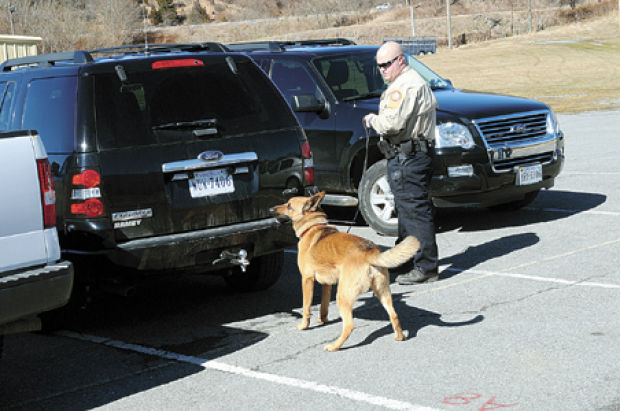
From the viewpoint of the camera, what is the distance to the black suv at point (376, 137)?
851cm

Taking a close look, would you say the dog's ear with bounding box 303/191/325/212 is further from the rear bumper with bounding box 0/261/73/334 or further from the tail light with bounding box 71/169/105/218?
the rear bumper with bounding box 0/261/73/334

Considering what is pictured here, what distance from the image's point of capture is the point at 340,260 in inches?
208

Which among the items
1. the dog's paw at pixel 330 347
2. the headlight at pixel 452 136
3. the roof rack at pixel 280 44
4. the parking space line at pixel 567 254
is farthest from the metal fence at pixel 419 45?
the dog's paw at pixel 330 347

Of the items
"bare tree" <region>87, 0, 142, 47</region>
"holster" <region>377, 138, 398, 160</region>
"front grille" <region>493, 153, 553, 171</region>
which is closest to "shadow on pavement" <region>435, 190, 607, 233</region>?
"front grille" <region>493, 153, 553, 171</region>

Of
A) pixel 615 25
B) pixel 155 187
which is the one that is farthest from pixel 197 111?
pixel 615 25

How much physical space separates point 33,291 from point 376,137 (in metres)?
5.24

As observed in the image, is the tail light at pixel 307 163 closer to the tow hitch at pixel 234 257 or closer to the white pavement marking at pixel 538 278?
the tow hitch at pixel 234 257

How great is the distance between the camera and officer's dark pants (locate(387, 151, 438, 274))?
6.86 m

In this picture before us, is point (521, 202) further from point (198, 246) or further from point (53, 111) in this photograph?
point (53, 111)

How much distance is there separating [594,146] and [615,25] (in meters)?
69.7

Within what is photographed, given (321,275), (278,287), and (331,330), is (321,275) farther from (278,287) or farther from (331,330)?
(278,287)

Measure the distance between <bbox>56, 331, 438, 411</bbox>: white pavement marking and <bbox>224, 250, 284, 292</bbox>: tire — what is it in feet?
4.25

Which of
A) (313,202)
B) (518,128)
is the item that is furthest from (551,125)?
(313,202)

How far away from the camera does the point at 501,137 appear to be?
8.81 metres
